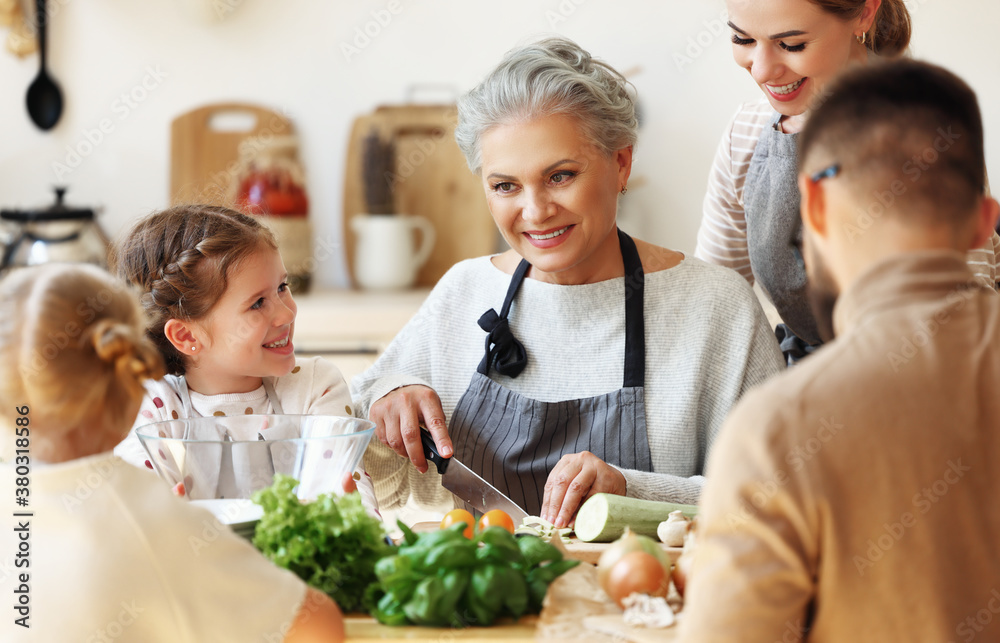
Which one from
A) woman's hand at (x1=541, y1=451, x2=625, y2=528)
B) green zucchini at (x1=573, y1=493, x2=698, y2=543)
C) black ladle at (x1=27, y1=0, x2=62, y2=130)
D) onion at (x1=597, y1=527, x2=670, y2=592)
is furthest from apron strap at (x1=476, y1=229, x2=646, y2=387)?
black ladle at (x1=27, y1=0, x2=62, y2=130)

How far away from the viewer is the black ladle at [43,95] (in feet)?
10.5

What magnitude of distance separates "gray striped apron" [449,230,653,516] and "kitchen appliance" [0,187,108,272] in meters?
1.83

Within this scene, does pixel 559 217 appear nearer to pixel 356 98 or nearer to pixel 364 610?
pixel 364 610

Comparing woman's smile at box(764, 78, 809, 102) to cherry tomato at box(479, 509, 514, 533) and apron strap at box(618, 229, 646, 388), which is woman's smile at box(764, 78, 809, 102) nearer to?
apron strap at box(618, 229, 646, 388)

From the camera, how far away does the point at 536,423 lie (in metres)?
1.57

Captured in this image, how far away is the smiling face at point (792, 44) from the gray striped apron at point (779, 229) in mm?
184

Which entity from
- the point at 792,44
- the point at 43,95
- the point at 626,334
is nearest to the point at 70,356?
the point at 626,334

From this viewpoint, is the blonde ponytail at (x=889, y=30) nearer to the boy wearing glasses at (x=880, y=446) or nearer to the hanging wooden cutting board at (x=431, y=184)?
the boy wearing glasses at (x=880, y=446)

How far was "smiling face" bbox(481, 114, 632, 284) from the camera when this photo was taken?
1505 mm

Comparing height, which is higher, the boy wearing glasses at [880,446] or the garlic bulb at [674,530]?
the boy wearing glasses at [880,446]

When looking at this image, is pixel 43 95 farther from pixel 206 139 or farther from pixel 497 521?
pixel 497 521

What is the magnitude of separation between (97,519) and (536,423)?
854 mm

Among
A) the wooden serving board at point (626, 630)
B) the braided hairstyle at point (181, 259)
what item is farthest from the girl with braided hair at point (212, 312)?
the wooden serving board at point (626, 630)

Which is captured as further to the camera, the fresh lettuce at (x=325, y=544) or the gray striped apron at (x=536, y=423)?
the gray striped apron at (x=536, y=423)
